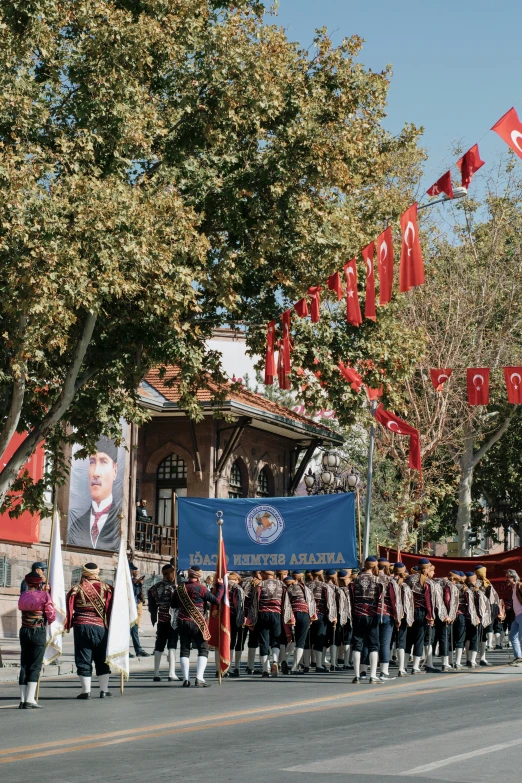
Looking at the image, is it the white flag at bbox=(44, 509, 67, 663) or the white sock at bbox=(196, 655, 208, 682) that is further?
the white sock at bbox=(196, 655, 208, 682)

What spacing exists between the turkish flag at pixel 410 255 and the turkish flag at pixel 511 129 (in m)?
2.70

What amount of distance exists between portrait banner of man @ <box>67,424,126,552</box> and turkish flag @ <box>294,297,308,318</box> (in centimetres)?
1111

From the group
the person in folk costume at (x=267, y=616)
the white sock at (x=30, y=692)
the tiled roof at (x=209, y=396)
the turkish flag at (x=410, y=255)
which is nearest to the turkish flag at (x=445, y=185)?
the turkish flag at (x=410, y=255)

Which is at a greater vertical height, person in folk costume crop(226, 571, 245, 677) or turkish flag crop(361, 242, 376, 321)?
turkish flag crop(361, 242, 376, 321)

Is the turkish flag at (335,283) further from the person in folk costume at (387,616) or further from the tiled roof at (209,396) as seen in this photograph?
the tiled roof at (209,396)

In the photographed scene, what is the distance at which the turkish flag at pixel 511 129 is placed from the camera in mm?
16000

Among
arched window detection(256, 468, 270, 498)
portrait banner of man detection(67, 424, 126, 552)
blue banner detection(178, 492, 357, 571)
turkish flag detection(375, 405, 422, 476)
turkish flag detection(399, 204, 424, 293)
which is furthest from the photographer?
arched window detection(256, 468, 270, 498)

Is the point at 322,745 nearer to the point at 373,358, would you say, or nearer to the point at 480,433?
the point at 373,358

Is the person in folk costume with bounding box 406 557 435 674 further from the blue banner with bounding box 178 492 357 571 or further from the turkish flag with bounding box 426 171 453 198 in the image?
the turkish flag with bounding box 426 171 453 198

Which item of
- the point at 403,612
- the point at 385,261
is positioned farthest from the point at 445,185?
the point at 403,612

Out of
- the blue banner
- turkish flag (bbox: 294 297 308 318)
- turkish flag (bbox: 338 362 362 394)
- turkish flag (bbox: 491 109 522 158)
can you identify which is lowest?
the blue banner

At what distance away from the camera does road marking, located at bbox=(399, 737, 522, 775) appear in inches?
345

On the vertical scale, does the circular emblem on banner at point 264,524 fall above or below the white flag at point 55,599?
above

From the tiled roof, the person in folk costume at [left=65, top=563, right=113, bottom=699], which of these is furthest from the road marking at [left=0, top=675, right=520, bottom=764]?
the tiled roof
